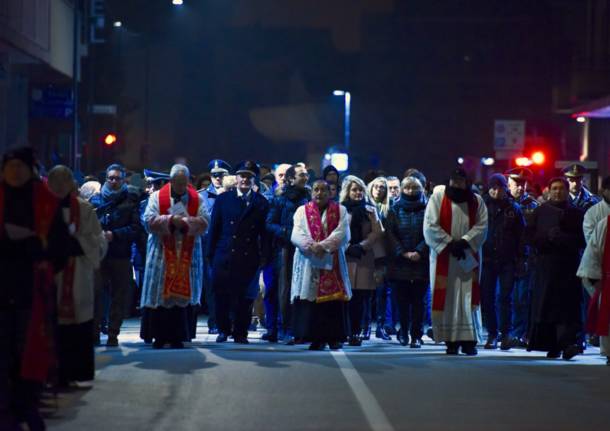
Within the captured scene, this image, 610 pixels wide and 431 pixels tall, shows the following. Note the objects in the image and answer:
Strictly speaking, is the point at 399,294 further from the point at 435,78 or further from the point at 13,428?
the point at 435,78

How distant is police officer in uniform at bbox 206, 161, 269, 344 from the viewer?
60.6ft

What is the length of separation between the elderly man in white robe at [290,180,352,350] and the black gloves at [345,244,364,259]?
1.16m

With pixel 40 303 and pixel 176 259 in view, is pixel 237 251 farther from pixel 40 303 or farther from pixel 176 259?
pixel 40 303

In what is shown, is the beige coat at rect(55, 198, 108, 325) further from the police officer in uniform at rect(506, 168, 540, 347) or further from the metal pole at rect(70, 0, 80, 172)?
the metal pole at rect(70, 0, 80, 172)

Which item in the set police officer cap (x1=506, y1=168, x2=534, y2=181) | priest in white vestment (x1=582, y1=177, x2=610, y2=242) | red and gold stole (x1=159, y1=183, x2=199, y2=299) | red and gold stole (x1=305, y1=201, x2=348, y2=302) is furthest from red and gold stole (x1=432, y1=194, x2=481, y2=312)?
police officer cap (x1=506, y1=168, x2=534, y2=181)

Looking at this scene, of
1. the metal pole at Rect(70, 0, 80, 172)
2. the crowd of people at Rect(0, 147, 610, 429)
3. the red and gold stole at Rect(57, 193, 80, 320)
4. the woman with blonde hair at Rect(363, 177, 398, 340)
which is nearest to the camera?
the red and gold stole at Rect(57, 193, 80, 320)

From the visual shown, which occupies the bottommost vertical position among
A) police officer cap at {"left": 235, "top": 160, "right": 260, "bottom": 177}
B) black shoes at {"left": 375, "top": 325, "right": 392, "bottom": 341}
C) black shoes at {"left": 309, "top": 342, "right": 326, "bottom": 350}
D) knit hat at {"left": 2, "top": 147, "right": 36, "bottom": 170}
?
black shoes at {"left": 375, "top": 325, "right": 392, "bottom": 341}

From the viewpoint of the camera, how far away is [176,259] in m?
17.1

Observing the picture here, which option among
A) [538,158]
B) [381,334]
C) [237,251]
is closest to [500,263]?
[381,334]

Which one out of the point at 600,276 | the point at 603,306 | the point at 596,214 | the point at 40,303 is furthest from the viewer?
the point at 596,214

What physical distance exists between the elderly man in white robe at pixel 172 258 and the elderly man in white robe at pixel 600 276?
14.4 feet

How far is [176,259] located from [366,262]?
9.95 ft

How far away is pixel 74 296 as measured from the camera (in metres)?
13.0

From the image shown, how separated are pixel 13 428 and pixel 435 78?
87.4m
